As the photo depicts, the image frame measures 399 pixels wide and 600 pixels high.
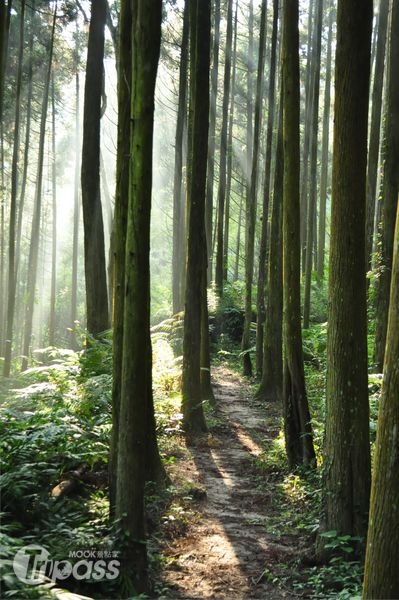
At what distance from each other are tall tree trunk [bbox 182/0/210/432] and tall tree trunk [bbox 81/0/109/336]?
277cm

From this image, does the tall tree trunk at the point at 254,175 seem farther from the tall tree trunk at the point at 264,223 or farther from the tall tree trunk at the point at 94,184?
the tall tree trunk at the point at 94,184

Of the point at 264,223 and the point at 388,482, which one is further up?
the point at 264,223

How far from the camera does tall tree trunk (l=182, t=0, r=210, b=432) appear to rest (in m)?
9.20

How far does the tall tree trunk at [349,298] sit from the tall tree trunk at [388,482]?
2.11 m

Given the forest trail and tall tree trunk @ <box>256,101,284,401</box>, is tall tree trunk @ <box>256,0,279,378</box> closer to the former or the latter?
tall tree trunk @ <box>256,101,284,401</box>

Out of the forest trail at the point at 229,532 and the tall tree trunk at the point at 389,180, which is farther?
the tall tree trunk at the point at 389,180

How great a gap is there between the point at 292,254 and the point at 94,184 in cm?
541

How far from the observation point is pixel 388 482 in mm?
3004

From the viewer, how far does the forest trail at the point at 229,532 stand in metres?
4.82

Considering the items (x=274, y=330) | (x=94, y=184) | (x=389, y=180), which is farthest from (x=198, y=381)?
(x=94, y=184)

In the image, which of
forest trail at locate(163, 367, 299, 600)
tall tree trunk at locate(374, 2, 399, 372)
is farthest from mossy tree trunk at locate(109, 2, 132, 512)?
tall tree trunk at locate(374, 2, 399, 372)

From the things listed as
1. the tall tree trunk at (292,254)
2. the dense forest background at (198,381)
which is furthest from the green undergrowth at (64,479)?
the tall tree trunk at (292,254)

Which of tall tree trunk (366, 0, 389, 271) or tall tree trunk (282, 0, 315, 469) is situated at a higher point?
tall tree trunk (366, 0, 389, 271)

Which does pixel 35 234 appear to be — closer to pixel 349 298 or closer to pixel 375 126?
pixel 375 126
